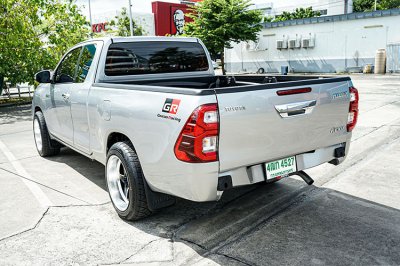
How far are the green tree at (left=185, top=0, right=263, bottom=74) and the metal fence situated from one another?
403 inches

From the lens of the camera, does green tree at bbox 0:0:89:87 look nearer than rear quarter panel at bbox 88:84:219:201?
No

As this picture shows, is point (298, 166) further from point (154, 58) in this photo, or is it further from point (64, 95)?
point (64, 95)

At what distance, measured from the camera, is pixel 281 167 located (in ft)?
11.8

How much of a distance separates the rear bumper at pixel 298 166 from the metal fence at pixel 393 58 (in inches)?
1077

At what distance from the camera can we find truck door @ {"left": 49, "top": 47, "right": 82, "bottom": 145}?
17.2ft

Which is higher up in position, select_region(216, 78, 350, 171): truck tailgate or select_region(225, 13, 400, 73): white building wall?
select_region(225, 13, 400, 73): white building wall

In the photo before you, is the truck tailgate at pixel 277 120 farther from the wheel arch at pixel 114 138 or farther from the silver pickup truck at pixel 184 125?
the wheel arch at pixel 114 138

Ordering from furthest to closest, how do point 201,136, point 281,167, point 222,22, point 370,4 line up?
point 370,4, point 222,22, point 281,167, point 201,136

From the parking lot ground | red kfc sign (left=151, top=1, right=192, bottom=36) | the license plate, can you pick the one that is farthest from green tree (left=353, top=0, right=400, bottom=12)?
the license plate

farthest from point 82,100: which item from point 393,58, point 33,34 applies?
point 393,58

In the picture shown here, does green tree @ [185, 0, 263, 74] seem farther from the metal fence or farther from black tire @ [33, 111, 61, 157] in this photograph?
black tire @ [33, 111, 61, 157]

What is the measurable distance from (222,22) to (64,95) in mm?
26226

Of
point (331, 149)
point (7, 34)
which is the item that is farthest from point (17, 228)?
point (7, 34)

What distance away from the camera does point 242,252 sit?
130 inches
